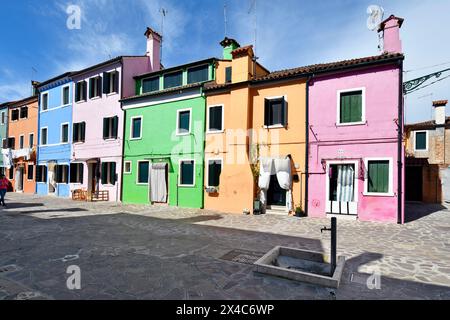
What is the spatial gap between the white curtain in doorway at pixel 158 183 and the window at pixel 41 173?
41.9 ft

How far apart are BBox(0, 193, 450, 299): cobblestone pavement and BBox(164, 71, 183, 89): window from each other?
32.6ft

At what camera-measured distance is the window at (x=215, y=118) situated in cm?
1455

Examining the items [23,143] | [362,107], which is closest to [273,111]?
[362,107]

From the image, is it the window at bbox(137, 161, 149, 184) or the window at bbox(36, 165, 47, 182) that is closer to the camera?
the window at bbox(137, 161, 149, 184)

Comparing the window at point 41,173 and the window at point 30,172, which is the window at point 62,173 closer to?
the window at point 41,173

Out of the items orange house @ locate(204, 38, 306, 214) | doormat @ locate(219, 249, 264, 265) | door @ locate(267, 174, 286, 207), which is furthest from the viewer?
door @ locate(267, 174, 286, 207)

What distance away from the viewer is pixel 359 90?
11.4m

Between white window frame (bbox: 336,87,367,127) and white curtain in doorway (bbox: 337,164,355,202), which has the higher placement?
white window frame (bbox: 336,87,367,127)

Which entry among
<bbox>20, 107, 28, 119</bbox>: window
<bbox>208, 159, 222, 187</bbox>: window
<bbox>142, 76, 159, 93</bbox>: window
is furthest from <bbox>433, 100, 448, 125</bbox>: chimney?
<bbox>20, 107, 28, 119</bbox>: window

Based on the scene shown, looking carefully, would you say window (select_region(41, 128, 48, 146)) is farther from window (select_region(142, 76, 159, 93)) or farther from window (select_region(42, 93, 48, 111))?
window (select_region(142, 76, 159, 93))

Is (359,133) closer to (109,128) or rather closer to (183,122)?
(183,122)

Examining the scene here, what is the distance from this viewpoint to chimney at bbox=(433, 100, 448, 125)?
2048cm

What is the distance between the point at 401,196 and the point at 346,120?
3.97 metres
